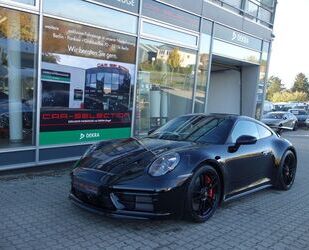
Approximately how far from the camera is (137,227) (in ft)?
15.4

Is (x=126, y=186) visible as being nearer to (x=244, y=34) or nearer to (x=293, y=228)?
(x=293, y=228)

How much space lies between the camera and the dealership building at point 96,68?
23.7ft

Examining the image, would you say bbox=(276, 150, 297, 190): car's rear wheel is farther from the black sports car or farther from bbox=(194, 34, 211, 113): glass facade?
bbox=(194, 34, 211, 113): glass facade

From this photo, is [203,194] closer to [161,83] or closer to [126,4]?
[126,4]

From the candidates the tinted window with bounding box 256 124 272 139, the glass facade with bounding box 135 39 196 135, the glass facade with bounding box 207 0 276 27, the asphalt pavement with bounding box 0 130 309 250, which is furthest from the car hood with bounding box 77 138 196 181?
the glass facade with bounding box 207 0 276 27

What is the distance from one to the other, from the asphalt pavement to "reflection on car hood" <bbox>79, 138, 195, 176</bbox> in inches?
25.2

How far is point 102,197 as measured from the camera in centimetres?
453

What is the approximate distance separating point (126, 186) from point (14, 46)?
4040 mm

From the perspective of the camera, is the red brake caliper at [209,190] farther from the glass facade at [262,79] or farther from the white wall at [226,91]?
the white wall at [226,91]

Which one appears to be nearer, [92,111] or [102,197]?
[102,197]

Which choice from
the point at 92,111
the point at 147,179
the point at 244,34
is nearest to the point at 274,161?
the point at 147,179

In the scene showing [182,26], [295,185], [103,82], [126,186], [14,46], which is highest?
[182,26]

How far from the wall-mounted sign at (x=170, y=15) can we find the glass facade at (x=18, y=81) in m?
3.04

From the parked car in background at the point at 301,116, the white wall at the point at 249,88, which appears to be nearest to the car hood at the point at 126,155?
the white wall at the point at 249,88
